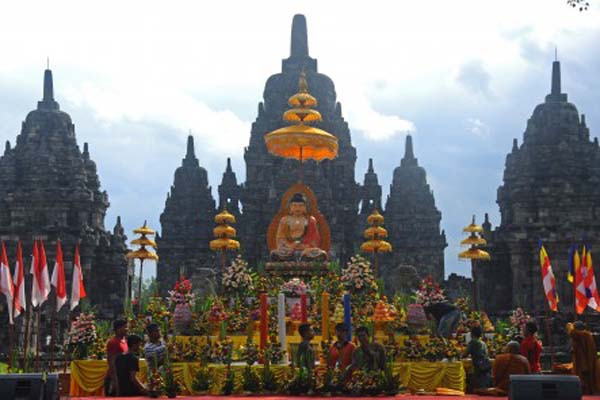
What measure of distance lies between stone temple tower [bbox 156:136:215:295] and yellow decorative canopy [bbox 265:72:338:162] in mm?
31269

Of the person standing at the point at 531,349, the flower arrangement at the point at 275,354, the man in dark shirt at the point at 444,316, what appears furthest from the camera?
the man in dark shirt at the point at 444,316

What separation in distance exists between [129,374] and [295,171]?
143 feet

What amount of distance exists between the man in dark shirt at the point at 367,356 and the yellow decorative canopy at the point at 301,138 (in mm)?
13522

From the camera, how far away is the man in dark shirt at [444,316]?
20828mm

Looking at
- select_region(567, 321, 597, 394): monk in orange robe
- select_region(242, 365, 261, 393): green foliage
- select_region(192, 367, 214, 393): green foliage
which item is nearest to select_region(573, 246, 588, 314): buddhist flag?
select_region(567, 321, 597, 394): monk in orange robe

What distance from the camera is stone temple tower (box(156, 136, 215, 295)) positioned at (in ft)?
198

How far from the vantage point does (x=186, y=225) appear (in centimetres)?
6169

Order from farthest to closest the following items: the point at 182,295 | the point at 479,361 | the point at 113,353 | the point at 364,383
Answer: the point at 182,295, the point at 479,361, the point at 364,383, the point at 113,353

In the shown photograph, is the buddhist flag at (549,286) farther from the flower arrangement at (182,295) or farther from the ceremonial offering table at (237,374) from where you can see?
the flower arrangement at (182,295)

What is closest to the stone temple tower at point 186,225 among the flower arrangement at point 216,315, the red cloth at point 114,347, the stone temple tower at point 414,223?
the stone temple tower at point 414,223

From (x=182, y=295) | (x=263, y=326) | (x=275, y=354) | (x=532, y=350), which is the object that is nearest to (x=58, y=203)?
(x=182, y=295)

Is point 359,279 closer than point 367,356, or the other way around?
point 367,356

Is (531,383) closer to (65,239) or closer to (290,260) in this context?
(290,260)

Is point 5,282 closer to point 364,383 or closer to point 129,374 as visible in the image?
point 129,374
